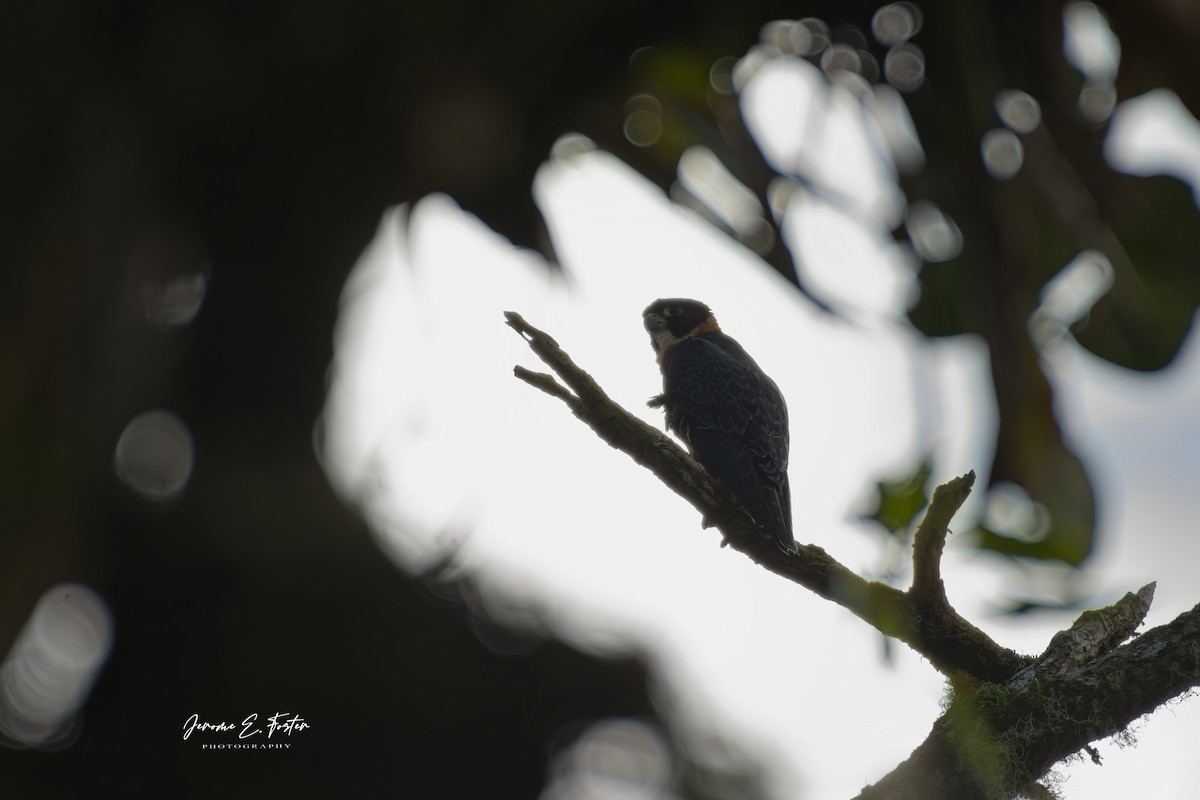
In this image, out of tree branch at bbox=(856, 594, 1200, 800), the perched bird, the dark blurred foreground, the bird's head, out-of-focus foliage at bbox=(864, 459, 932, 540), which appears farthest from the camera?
the bird's head

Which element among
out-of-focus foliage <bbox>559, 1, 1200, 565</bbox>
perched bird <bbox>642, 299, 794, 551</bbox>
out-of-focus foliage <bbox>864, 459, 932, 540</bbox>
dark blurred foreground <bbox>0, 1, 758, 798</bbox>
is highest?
out-of-focus foliage <bbox>559, 1, 1200, 565</bbox>

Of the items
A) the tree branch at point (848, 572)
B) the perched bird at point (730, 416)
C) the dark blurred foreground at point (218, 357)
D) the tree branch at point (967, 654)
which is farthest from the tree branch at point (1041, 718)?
the dark blurred foreground at point (218, 357)

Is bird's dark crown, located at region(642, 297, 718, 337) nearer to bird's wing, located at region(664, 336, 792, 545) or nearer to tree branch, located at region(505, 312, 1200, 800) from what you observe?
bird's wing, located at region(664, 336, 792, 545)

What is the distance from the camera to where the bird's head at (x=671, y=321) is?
6520 millimetres

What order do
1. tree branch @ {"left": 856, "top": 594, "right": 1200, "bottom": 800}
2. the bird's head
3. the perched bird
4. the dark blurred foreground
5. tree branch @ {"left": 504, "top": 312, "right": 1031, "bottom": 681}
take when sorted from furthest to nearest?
1. the bird's head
2. the perched bird
3. the dark blurred foreground
4. tree branch @ {"left": 504, "top": 312, "right": 1031, "bottom": 681}
5. tree branch @ {"left": 856, "top": 594, "right": 1200, "bottom": 800}

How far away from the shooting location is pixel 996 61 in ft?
13.1

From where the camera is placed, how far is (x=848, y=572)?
334 cm

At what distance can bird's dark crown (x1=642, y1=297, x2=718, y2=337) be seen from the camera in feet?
21.4

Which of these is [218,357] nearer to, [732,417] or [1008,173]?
[732,417]

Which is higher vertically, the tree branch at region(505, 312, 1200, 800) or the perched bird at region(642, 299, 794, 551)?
the tree branch at region(505, 312, 1200, 800)

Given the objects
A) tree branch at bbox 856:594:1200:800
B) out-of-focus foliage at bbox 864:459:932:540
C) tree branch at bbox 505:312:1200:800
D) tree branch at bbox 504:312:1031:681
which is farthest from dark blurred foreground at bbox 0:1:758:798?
tree branch at bbox 856:594:1200:800

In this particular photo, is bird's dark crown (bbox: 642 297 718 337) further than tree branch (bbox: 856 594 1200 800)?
Yes

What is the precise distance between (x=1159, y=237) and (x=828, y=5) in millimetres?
1651

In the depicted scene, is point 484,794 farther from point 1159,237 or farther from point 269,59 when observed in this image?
point 1159,237
